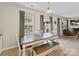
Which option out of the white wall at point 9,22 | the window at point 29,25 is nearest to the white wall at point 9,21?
the white wall at point 9,22

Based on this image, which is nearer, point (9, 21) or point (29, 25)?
point (9, 21)

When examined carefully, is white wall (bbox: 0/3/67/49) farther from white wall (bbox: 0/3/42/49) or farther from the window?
the window

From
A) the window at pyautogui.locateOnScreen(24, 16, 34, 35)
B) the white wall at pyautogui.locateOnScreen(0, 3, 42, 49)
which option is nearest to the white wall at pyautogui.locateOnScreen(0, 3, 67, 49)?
the white wall at pyautogui.locateOnScreen(0, 3, 42, 49)

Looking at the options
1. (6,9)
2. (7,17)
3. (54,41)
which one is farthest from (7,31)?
(54,41)

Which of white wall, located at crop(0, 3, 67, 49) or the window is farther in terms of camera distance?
the window

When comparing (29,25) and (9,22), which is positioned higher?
(9,22)

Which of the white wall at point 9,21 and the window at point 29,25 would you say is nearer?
the white wall at point 9,21

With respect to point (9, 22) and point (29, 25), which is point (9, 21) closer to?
point (9, 22)

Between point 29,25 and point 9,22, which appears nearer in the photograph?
point 9,22

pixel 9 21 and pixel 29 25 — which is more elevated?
pixel 9 21

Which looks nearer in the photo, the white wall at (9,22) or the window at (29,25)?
the white wall at (9,22)

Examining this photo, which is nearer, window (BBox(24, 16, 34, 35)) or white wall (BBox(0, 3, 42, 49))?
white wall (BBox(0, 3, 42, 49))

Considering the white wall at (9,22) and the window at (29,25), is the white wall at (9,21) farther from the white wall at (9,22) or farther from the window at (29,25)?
the window at (29,25)

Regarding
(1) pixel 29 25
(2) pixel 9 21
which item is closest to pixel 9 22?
(2) pixel 9 21
